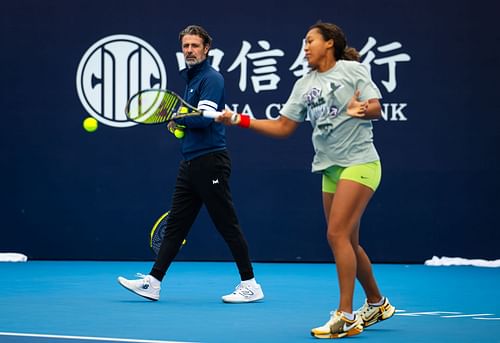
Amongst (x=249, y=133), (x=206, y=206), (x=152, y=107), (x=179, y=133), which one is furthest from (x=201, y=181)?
(x=249, y=133)

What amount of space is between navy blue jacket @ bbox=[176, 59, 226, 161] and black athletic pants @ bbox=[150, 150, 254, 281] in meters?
0.06

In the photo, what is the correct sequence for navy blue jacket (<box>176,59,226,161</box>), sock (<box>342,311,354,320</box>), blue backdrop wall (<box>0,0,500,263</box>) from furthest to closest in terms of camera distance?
blue backdrop wall (<box>0,0,500,263</box>)
navy blue jacket (<box>176,59,226,161</box>)
sock (<box>342,311,354,320</box>)

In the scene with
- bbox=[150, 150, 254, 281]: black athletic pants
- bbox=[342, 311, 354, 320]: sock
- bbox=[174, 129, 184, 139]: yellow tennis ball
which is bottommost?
bbox=[342, 311, 354, 320]: sock

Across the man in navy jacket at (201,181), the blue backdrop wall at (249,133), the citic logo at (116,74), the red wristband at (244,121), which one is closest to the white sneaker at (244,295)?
the man in navy jacket at (201,181)

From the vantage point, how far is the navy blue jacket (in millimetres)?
7117

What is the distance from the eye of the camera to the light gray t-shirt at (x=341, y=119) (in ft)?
18.6

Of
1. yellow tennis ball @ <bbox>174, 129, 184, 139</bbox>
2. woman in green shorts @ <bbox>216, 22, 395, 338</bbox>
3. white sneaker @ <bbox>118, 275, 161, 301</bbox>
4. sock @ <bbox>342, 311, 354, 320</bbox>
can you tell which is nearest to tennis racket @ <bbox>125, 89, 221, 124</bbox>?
yellow tennis ball @ <bbox>174, 129, 184, 139</bbox>

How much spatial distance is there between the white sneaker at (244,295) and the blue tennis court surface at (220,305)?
0.08 meters

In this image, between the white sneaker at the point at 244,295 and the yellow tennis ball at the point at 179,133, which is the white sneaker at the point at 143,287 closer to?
the white sneaker at the point at 244,295

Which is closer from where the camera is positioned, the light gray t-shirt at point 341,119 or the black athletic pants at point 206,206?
the light gray t-shirt at point 341,119

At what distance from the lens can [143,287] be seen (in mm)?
7160

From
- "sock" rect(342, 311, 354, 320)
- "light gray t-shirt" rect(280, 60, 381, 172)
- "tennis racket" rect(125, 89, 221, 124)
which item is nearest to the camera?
"sock" rect(342, 311, 354, 320)

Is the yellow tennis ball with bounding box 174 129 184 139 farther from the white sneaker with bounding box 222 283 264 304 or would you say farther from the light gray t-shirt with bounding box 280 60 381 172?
the light gray t-shirt with bounding box 280 60 381 172

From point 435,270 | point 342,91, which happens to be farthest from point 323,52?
point 435,270
